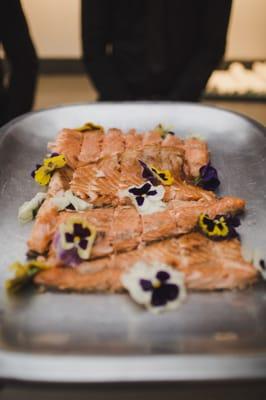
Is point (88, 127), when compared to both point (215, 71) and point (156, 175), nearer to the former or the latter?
point (156, 175)

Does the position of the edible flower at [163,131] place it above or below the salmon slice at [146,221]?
above

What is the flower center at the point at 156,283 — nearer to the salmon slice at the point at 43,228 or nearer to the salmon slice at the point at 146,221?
the salmon slice at the point at 146,221

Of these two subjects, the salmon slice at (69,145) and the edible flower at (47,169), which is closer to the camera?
the edible flower at (47,169)

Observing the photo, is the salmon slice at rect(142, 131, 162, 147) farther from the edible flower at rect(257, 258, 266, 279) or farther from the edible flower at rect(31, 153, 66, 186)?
the edible flower at rect(257, 258, 266, 279)

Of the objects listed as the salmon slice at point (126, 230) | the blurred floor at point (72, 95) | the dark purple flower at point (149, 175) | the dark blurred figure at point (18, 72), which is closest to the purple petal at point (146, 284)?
the salmon slice at point (126, 230)

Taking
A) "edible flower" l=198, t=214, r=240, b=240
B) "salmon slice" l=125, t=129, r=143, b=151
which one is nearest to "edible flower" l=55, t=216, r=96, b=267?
"edible flower" l=198, t=214, r=240, b=240

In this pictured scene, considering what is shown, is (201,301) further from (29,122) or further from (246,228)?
(29,122)
